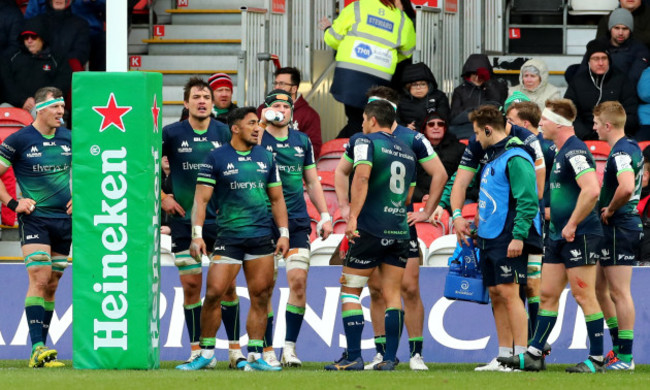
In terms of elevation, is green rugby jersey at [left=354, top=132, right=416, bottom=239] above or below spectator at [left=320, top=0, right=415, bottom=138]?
below

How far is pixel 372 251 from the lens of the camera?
36.8 feet

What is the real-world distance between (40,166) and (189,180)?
4.28 ft

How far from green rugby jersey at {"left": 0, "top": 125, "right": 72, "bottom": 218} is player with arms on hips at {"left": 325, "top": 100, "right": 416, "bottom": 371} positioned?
2.71 meters

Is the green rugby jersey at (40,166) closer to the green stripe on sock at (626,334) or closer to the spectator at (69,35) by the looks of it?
the green stripe on sock at (626,334)

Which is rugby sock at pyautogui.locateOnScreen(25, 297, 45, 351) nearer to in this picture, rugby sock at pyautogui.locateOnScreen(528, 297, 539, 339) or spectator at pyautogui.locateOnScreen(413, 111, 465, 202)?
rugby sock at pyautogui.locateOnScreen(528, 297, 539, 339)

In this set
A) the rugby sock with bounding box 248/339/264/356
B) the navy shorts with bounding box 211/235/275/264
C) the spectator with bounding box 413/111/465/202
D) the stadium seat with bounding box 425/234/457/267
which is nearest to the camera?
the navy shorts with bounding box 211/235/275/264

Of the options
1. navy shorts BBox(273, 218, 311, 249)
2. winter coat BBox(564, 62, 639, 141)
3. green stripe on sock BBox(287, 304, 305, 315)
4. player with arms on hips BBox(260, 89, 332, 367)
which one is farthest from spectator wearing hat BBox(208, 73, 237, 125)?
winter coat BBox(564, 62, 639, 141)

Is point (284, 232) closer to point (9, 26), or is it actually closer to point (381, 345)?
point (381, 345)

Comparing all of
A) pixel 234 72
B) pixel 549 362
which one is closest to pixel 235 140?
pixel 549 362

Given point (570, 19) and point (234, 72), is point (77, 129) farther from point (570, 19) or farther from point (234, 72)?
point (570, 19)

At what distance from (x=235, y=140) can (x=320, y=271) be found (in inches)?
102

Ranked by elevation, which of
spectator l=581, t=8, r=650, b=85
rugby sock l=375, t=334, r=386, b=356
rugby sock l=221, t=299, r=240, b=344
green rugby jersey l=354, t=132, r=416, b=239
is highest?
spectator l=581, t=8, r=650, b=85

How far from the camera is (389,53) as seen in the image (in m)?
16.7

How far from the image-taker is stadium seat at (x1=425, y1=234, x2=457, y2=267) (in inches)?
533
